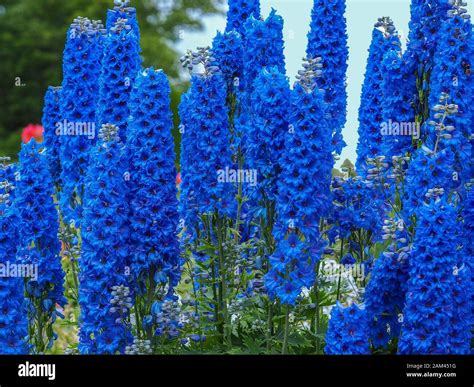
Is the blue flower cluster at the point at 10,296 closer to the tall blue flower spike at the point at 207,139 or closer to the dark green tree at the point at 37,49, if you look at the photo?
the tall blue flower spike at the point at 207,139

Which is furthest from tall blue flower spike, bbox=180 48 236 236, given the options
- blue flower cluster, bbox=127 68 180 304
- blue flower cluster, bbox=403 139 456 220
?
blue flower cluster, bbox=403 139 456 220

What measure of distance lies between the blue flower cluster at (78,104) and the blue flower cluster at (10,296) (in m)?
1.22

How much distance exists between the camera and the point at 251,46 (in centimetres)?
784

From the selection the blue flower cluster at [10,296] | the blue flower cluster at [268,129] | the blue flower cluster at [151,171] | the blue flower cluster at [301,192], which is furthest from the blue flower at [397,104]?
the blue flower cluster at [10,296]

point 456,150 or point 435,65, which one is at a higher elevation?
point 435,65

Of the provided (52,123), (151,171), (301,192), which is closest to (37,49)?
(52,123)

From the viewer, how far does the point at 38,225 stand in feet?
25.1

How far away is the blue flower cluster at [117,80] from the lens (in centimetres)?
785

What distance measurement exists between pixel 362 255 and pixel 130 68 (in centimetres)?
263

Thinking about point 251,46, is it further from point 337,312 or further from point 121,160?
point 337,312

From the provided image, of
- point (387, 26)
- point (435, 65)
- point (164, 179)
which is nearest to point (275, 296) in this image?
point (164, 179)

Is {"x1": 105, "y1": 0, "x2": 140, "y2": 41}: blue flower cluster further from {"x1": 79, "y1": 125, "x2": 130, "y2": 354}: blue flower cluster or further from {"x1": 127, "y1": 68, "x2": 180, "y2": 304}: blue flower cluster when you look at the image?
{"x1": 79, "y1": 125, "x2": 130, "y2": 354}: blue flower cluster

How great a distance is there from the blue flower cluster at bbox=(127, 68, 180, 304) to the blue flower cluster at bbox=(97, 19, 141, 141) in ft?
1.81

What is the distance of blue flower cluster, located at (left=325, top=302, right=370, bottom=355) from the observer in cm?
637
